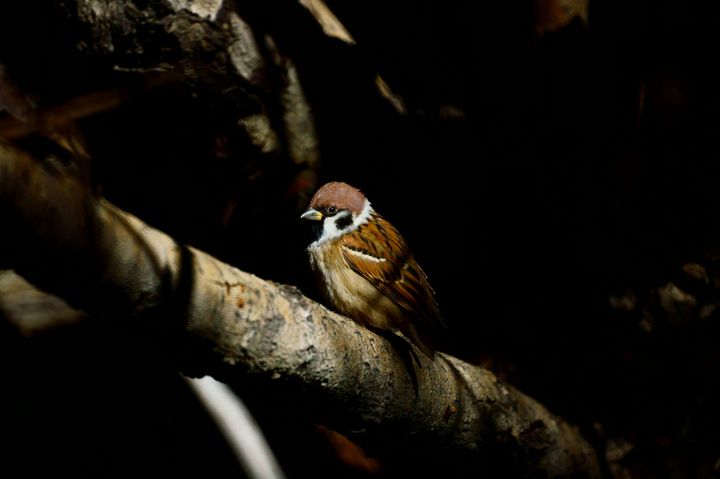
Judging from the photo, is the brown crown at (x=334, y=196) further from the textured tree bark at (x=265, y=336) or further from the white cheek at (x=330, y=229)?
the textured tree bark at (x=265, y=336)

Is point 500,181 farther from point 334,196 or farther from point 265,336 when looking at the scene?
point 265,336

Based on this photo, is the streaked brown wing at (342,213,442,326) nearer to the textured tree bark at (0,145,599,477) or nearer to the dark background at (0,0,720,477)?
the textured tree bark at (0,145,599,477)

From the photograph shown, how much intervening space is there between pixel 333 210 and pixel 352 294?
1.37ft

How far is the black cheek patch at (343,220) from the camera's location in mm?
3410

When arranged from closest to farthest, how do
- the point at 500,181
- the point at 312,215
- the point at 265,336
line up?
the point at 265,336 → the point at 312,215 → the point at 500,181

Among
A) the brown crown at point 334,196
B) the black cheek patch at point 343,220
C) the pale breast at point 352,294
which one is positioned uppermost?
the brown crown at point 334,196

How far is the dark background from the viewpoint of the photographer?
3285mm

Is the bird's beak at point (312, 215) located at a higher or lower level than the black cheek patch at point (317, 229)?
higher

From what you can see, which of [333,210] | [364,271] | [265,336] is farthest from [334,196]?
[265,336]

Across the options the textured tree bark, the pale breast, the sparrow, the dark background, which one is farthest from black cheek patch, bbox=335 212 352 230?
the textured tree bark

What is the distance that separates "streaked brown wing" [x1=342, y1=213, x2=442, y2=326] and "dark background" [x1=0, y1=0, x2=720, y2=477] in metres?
0.51

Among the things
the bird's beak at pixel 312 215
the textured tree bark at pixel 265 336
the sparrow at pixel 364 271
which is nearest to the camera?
the textured tree bark at pixel 265 336

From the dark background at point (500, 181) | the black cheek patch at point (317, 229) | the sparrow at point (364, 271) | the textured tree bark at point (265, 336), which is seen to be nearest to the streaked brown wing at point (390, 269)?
the sparrow at point (364, 271)

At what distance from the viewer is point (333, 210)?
3.39m
